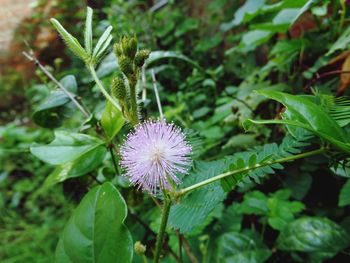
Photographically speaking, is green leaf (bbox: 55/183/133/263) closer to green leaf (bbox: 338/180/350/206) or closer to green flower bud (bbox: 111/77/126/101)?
green flower bud (bbox: 111/77/126/101)

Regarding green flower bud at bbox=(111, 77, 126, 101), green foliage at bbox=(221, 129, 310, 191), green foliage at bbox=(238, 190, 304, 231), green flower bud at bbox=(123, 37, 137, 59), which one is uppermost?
green flower bud at bbox=(123, 37, 137, 59)

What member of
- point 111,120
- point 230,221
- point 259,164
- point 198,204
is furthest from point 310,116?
point 230,221

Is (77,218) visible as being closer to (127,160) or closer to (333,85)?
(127,160)

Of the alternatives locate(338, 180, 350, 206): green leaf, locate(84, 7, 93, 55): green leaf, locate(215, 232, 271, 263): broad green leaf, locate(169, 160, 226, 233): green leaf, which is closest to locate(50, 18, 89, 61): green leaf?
locate(84, 7, 93, 55): green leaf

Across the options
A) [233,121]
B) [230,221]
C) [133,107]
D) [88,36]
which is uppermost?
[88,36]

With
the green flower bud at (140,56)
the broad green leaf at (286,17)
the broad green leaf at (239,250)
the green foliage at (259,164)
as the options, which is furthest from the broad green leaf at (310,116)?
the broad green leaf at (286,17)

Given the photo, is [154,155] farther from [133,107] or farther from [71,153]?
[71,153]

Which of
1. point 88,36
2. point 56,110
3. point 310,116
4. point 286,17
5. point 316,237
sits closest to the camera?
point 310,116
